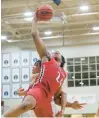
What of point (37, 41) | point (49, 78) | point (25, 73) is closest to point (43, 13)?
point (37, 41)

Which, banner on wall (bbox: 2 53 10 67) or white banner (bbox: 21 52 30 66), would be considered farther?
banner on wall (bbox: 2 53 10 67)

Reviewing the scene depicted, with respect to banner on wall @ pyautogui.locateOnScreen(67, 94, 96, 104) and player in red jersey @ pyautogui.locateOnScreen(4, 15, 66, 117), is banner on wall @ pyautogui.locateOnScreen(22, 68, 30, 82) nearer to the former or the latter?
banner on wall @ pyautogui.locateOnScreen(67, 94, 96, 104)

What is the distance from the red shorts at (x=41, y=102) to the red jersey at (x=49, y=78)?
0.09 m

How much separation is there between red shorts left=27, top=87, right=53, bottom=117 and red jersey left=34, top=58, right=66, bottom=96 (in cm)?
9

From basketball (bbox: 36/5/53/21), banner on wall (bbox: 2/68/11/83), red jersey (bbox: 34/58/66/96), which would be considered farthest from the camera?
banner on wall (bbox: 2/68/11/83)

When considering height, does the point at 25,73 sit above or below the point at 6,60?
below

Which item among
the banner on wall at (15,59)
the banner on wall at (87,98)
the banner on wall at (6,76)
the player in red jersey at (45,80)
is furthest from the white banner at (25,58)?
the player in red jersey at (45,80)

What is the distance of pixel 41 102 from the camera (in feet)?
11.9

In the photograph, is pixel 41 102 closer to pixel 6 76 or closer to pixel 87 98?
pixel 87 98

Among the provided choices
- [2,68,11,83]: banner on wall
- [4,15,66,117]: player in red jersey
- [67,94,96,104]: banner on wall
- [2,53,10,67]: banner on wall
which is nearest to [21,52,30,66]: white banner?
[2,53,10,67]: banner on wall

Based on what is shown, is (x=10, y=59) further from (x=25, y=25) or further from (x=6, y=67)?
(x=25, y=25)

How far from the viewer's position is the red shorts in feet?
11.7

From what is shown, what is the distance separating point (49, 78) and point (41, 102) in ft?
1.06

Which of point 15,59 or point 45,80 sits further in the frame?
point 15,59
